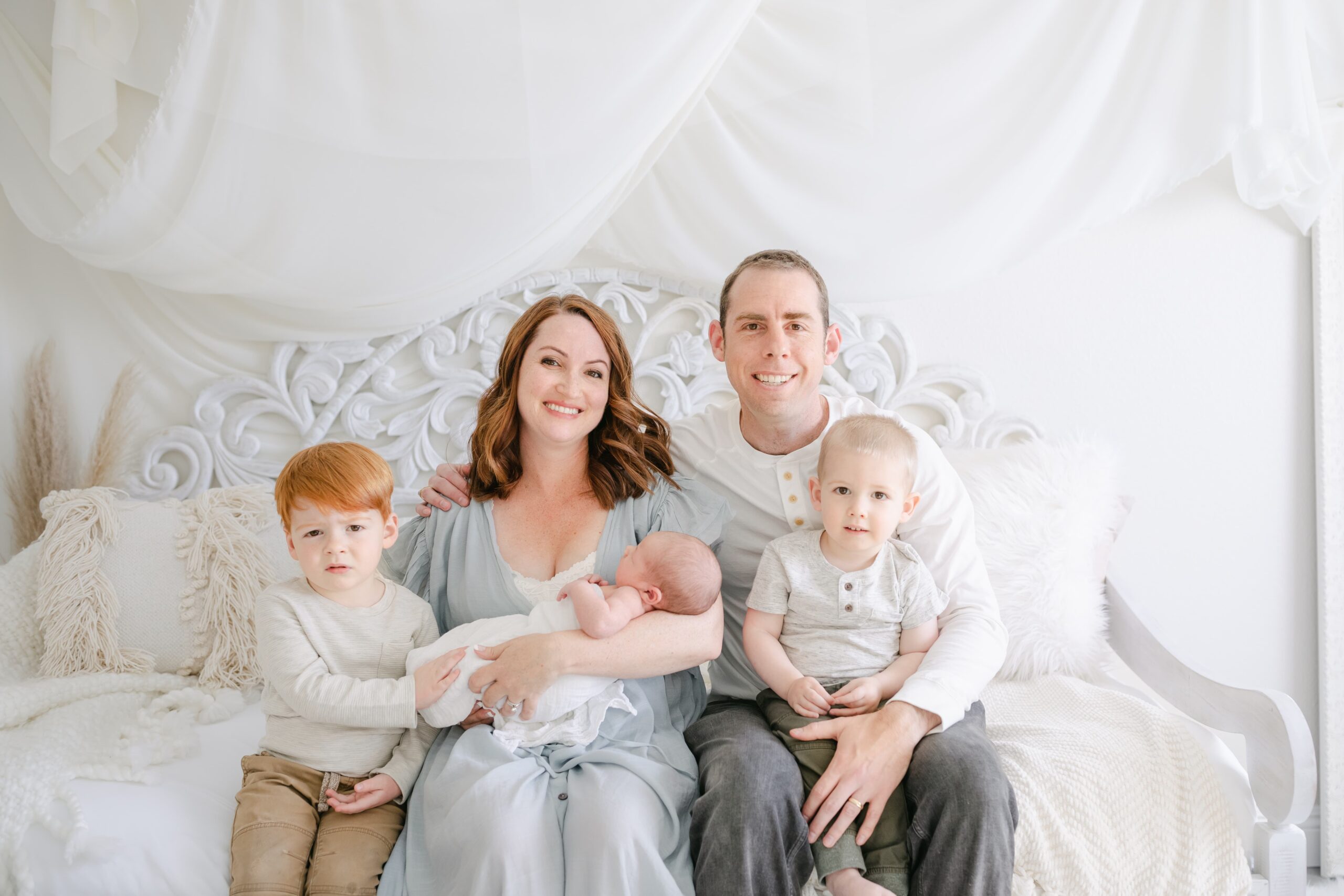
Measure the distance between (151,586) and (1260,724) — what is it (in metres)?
2.21

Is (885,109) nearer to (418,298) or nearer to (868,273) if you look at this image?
(868,273)

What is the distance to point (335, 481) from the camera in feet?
4.81

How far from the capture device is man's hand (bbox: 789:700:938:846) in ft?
4.67

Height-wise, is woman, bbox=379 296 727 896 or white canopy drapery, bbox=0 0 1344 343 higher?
white canopy drapery, bbox=0 0 1344 343

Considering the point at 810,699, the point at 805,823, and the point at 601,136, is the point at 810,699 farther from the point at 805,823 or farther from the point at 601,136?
the point at 601,136

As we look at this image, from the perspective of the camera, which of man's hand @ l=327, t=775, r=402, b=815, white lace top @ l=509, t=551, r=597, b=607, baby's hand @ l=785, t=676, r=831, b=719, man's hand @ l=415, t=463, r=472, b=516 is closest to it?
man's hand @ l=327, t=775, r=402, b=815

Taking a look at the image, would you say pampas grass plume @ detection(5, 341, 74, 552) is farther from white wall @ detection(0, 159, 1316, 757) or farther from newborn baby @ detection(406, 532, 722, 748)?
white wall @ detection(0, 159, 1316, 757)

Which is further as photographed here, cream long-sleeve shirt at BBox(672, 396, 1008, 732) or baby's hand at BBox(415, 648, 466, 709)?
cream long-sleeve shirt at BBox(672, 396, 1008, 732)

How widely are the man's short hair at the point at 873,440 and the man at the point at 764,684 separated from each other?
0.12 metres

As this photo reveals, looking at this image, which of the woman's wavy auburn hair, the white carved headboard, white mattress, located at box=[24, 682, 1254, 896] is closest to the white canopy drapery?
the white carved headboard

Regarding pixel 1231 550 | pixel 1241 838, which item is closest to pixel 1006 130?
pixel 1231 550

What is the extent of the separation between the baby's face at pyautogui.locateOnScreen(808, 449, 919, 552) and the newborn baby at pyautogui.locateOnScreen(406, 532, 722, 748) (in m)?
0.23

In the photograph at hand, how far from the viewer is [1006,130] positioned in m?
2.21

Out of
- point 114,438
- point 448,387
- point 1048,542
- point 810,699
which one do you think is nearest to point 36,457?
point 114,438
